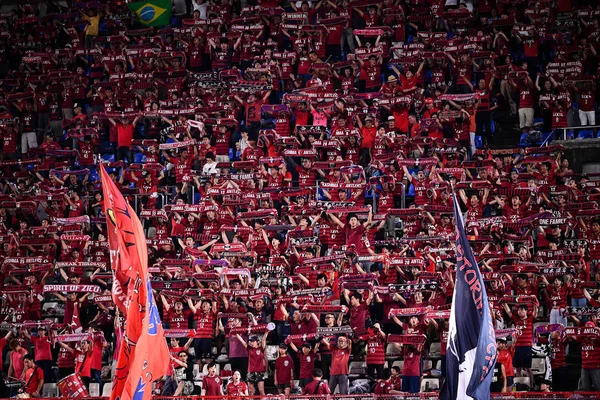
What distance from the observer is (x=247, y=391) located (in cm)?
1823

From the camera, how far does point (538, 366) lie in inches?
722

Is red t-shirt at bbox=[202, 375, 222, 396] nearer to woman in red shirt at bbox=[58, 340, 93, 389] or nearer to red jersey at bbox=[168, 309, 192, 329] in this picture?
red jersey at bbox=[168, 309, 192, 329]

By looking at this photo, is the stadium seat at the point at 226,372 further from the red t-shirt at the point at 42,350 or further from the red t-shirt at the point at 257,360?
the red t-shirt at the point at 42,350

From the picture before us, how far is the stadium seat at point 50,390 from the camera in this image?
761 inches

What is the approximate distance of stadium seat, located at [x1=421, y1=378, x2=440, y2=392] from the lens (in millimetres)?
18156

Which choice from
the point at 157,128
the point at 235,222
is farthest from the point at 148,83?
the point at 235,222

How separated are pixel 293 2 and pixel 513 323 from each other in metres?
12.2

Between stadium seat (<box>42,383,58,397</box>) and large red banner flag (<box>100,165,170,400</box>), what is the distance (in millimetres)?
6272

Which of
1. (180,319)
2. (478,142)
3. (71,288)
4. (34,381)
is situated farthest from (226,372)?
(478,142)

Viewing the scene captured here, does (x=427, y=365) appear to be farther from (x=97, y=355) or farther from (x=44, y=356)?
(x=44, y=356)

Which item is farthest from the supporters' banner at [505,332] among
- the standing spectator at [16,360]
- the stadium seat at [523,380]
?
the standing spectator at [16,360]

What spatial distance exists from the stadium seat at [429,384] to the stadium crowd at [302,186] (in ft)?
0.15

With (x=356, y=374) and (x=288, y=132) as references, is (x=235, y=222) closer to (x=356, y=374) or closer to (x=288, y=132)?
(x=288, y=132)

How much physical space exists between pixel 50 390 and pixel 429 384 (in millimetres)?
6437
